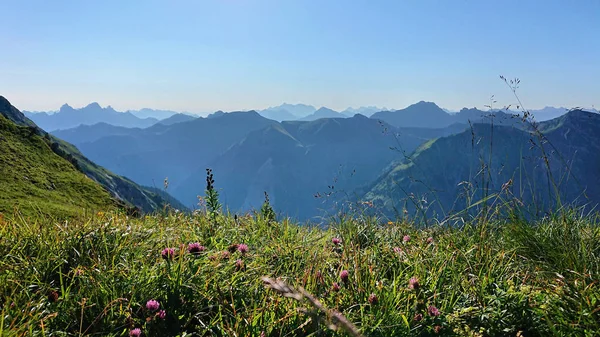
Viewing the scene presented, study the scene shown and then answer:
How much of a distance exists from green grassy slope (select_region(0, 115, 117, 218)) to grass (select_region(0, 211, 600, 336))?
6739mm

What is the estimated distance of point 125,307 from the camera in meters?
3.54

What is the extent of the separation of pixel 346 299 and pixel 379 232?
107 inches

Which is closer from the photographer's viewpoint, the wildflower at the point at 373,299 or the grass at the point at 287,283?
the grass at the point at 287,283

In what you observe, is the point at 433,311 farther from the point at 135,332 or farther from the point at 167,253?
the point at 167,253

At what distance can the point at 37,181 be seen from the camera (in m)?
14.5

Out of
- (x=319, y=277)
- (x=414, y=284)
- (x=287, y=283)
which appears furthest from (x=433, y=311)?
(x=287, y=283)

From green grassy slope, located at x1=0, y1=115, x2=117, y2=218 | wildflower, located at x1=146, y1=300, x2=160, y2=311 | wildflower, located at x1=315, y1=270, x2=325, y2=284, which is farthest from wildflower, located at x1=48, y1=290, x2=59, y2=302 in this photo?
green grassy slope, located at x1=0, y1=115, x2=117, y2=218

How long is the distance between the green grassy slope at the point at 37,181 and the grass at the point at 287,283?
674 cm

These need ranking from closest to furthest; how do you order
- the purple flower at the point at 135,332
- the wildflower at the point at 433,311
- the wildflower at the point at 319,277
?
the purple flower at the point at 135,332 < the wildflower at the point at 433,311 < the wildflower at the point at 319,277

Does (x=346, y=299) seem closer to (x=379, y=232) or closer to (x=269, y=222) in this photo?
(x=379, y=232)

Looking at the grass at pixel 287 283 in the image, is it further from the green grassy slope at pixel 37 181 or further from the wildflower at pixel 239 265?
the green grassy slope at pixel 37 181

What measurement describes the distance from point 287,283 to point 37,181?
14.2 m

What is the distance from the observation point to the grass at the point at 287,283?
11.1 feet

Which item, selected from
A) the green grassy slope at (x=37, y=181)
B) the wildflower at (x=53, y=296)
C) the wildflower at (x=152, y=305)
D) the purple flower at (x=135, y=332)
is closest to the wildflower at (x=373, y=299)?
the wildflower at (x=152, y=305)
